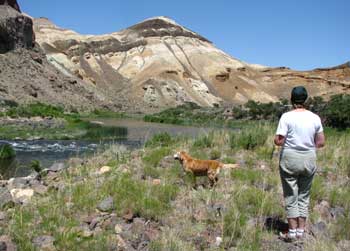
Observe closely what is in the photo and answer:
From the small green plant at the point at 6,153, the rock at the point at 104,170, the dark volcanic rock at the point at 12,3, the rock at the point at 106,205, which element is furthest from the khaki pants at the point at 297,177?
the dark volcanic rock at the point at 12,3

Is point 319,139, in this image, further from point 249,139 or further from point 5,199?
point 249,139

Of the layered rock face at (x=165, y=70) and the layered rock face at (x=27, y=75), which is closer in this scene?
the layered rock face at (x=27, y=75)

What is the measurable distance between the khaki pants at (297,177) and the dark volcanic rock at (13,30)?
63.8 metres

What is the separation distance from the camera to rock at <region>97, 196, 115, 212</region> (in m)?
6.55

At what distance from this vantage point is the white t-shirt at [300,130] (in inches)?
235

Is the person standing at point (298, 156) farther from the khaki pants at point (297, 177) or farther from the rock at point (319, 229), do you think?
the rock at point (319, 229)

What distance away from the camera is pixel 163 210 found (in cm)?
658

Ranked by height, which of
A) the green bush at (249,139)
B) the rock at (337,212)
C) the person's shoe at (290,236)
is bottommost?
the person's shoe at (290,236)

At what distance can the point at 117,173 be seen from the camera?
27.8ft

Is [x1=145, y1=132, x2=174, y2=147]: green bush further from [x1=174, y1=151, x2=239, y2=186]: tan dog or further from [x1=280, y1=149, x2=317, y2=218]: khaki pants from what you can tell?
[x1=280, y1=149, x2=317, y2=218]: khaki pants

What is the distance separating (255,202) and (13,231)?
3.37 meters

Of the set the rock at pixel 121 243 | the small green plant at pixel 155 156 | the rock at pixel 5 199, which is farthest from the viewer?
the small green plant at pixel 155 156

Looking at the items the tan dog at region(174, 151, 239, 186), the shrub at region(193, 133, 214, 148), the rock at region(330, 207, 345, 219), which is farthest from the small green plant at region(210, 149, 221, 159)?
the rock at region(330, 207, 345, 219)

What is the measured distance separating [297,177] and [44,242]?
313 centimetres
